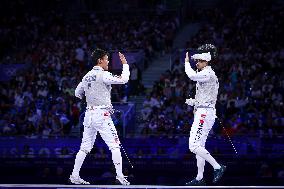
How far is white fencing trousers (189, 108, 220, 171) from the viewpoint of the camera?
9.13 meters

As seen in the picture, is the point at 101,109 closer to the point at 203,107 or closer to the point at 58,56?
the point at 203,107

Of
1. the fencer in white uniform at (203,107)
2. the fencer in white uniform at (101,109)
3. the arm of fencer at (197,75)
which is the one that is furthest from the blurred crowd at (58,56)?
the arm of fencer at (197,75)

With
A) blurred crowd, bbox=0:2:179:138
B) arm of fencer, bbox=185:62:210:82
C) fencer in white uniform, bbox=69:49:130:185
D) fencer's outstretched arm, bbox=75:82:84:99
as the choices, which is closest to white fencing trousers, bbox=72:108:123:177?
fencer in white uniform, bbox=69:49:130:185

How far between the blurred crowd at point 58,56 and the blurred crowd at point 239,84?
1459 millimetres

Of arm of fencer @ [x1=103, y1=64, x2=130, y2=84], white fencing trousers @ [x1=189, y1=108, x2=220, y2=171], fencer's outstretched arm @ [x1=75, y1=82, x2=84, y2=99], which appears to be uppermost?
arm of fencer @ [x1=103, y1=64, x2=130, y2=84]

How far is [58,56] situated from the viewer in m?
22.0

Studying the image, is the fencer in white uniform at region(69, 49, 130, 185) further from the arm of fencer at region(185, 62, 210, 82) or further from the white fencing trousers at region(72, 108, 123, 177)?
the arm of fencer at region(185, 62, 210, 82)

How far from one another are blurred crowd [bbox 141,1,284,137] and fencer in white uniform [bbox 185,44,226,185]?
4259mm

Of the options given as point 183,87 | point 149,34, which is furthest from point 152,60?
point 183,87

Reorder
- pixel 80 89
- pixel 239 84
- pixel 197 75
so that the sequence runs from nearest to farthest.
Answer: pixel 197 75 → pixel 80 89 → pixel 239 84

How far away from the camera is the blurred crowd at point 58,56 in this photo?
58.0ft

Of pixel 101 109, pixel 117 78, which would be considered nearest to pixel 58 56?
pixel 101 109

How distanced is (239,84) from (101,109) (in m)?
9.14

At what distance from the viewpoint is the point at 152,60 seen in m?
22.6
